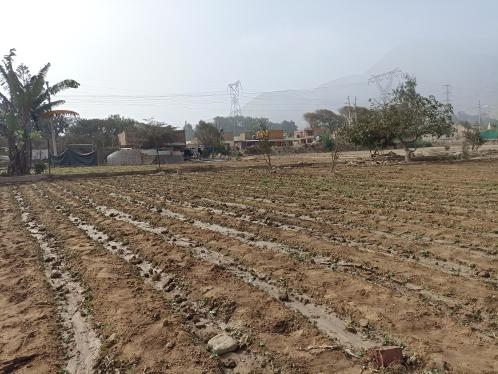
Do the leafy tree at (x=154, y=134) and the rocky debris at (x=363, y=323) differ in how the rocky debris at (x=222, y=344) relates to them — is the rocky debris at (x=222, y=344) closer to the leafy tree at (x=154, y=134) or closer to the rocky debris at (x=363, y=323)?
the rocky debris at (x=363, y=323)

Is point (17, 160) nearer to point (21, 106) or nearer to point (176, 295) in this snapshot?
point (21, 106)

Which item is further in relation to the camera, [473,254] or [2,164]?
[2,164]

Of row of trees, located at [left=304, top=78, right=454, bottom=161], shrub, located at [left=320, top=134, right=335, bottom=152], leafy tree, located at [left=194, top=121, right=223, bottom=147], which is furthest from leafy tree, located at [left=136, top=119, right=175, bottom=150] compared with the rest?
row of trees, located at [left=304, top=78, right=454, bottom=161]

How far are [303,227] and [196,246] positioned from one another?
6.75 ft

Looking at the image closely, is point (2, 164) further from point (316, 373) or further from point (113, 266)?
point (316, 373)

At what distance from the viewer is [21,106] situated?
87.1 ft

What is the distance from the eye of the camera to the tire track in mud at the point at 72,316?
3.52 metres

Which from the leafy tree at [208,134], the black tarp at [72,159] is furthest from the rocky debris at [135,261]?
the leafy tree at [208,134]

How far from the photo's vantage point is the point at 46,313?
4.46 meters

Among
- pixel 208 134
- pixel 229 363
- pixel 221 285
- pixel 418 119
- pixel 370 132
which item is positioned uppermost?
pixel 208 134

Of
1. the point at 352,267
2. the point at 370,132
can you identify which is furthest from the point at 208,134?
the point at 352,267

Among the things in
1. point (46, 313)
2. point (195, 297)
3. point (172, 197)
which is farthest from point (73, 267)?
point (172, 197)

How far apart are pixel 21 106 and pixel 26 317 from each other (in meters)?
25.6

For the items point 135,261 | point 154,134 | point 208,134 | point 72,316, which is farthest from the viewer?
point 208,134
